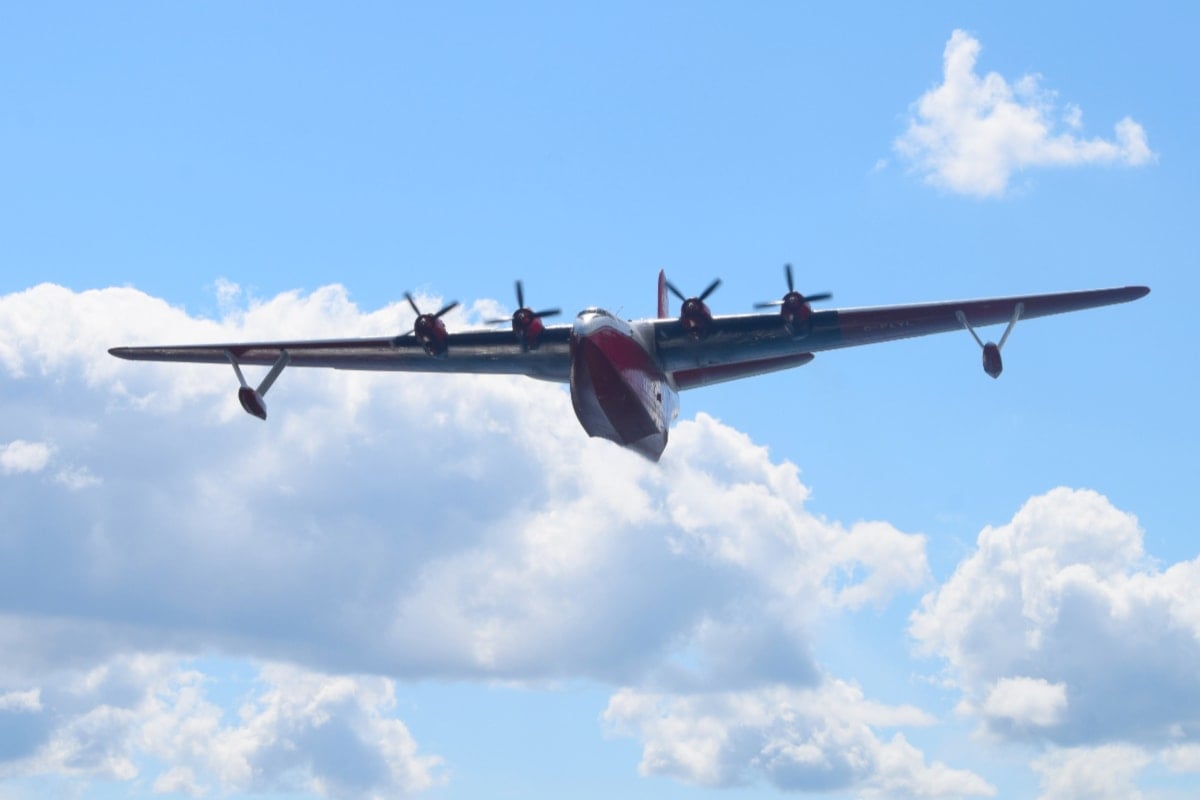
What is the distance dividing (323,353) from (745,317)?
16.3m

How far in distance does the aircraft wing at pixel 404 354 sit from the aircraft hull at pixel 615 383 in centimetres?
242

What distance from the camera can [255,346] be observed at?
1847 inches

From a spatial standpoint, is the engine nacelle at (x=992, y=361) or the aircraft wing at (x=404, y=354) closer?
the engine nacelle at (x=992, y=361)

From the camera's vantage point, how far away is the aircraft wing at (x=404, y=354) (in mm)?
43188

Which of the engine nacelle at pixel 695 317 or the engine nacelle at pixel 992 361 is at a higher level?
the engine nacelle at pixel 695 317

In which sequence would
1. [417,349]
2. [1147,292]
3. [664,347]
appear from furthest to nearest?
[417,349] < [664,347] < [1147,292]

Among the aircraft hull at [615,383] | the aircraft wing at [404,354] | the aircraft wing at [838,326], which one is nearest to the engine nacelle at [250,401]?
the aircraft wing at [404,354]

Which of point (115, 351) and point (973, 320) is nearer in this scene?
point (973, 320)

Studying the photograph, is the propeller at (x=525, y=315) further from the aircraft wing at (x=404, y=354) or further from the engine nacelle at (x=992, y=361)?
the engine nacelle at (x=992, y=361)

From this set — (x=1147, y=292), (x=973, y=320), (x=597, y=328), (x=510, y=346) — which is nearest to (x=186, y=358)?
(x=510, y=346)

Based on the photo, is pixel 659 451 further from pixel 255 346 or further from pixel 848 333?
pixel 255 346

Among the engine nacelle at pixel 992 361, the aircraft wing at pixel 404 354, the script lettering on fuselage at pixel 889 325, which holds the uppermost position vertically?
the aircraft wing at pixel 404 354

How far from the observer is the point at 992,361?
1496 inches

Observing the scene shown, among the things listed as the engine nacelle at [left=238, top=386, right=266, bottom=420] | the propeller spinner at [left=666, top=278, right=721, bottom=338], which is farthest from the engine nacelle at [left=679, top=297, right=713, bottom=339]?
the engine nacelle at [left=238, top=386, right=266, bottom=420]
